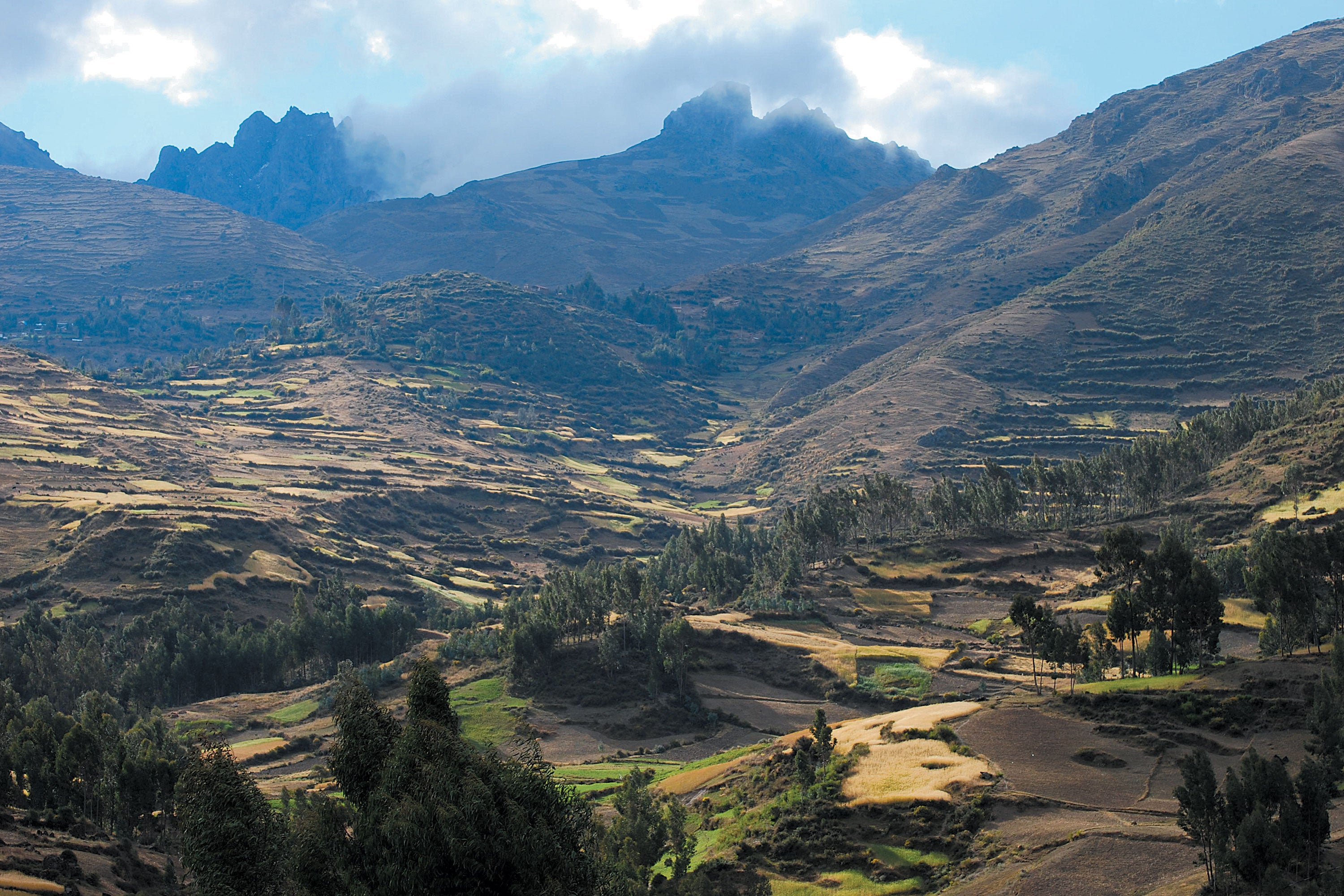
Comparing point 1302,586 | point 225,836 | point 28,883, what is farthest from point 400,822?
point 1302,586

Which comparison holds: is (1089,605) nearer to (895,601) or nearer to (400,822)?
(895,601)

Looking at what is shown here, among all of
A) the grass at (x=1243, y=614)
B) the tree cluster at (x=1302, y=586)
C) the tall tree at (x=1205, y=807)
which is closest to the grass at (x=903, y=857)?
the tall tree at (x=1205, y=807)

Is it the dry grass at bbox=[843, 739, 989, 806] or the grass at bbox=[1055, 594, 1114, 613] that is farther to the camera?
the grass at bbox=[1055, 594, 1114, 613]

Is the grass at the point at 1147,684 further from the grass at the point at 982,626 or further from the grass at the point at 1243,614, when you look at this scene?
the grass at the point at 982,626

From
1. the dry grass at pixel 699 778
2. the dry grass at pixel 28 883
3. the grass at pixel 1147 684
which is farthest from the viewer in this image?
the dry grass at pixel 699 778

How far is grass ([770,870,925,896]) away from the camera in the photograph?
2317 inches

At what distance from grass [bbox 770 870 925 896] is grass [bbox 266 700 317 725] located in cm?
8099

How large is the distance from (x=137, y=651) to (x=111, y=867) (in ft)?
321

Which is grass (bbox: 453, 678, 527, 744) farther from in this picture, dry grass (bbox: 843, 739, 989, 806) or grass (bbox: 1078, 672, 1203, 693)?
grass (bbox: 1078, 672, 1203, 693)

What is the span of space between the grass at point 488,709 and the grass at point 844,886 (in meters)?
50.9

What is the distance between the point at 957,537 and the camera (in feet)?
548

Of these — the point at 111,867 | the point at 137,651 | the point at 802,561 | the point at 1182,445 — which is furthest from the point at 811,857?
the point at 1182,445

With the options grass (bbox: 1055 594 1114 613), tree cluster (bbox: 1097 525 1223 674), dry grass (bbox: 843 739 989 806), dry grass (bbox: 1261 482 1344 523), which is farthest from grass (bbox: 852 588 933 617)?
dry grass (bbox: 843 739 989 806)

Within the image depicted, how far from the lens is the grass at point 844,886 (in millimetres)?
58844
